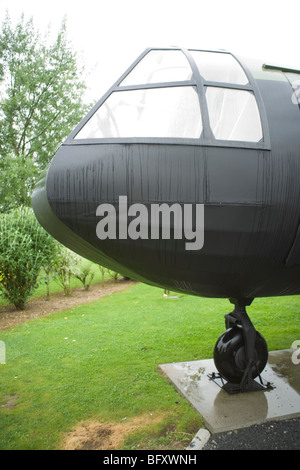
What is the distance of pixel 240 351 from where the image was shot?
415 centimetres

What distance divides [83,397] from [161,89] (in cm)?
384

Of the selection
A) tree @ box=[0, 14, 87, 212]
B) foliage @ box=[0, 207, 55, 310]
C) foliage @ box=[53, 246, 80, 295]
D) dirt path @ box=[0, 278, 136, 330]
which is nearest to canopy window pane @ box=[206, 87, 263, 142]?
dirt path @ box=[0, 278, 136, 330]

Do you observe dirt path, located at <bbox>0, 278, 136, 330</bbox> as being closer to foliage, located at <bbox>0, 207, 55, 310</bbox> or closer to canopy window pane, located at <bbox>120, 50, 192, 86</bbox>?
foliage, located at <bbox>0, 207, 55, 310</bbox>

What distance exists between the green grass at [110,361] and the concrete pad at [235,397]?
0.17 meters

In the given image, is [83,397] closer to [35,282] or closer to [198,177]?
[198,177]

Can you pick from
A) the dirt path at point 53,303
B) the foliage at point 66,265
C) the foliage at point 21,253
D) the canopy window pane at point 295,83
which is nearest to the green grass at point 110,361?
the dirt path at point 53,303

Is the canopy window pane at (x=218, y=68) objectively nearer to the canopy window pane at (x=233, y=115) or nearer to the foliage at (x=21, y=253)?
the canopy window pane at (x=233, y=115)

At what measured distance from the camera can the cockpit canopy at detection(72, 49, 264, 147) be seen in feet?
8.61

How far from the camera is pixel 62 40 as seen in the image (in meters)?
18.9

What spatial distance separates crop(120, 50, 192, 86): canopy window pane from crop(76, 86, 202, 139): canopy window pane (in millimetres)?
135

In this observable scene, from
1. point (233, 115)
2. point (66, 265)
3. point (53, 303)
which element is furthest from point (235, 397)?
point (66, 265)

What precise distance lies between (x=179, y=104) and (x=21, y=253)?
7.55 meters

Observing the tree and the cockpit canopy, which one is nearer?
the cockpit canopy

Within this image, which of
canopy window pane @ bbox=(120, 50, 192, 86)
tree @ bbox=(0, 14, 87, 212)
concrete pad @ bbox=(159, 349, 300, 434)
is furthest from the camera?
tree @ bbox=(0, 14, 87, 212)
